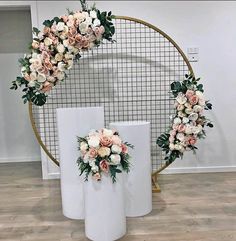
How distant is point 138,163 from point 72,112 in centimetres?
65

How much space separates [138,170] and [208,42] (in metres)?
1.77

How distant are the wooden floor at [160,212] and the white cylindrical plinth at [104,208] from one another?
5.0 inches

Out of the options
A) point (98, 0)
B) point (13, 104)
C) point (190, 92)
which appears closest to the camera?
point (190, 92)

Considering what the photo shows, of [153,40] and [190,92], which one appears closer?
[190,92]

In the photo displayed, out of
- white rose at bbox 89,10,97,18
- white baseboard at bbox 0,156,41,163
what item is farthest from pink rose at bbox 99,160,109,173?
white baseboard at bbox 0,156,41,163

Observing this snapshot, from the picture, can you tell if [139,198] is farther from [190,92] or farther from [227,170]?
[227,170]

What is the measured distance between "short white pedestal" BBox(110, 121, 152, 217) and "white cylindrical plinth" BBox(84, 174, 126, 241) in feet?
1.10

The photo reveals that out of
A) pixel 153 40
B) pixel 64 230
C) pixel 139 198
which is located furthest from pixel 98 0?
pixel 64 230

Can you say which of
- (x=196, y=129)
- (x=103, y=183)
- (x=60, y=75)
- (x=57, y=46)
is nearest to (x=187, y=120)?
(x=196, y=129)

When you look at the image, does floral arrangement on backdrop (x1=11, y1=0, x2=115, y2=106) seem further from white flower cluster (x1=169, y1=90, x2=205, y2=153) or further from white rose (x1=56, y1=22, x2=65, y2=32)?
white flower cluster (x1=169, y1=90, x2=205, y2=153)

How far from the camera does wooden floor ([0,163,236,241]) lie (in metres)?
2.06

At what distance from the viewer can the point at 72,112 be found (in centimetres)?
225

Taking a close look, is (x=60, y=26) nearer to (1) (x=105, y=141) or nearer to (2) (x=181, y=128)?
(1) (x=105, y=141)

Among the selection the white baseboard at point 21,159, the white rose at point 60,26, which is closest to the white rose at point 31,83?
the white rose at point 60,26
